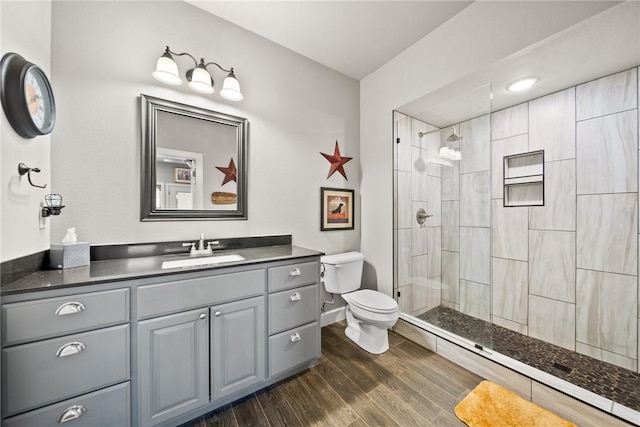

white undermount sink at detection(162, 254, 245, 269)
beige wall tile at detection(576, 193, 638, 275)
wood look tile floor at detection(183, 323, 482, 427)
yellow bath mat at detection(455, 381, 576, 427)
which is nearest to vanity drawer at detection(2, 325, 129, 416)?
white undermount sink at detection(162, 254, 245, 269)

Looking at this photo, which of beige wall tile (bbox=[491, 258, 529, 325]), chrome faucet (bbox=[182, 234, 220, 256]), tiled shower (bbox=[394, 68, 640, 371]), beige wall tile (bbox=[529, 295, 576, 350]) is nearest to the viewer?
chrome faucet (bbox=[182, 234, 220, 256])

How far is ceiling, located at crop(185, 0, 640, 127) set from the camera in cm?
136

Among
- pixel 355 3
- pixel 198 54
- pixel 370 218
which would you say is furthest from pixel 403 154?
pixel 198 54

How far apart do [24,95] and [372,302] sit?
8.03ft

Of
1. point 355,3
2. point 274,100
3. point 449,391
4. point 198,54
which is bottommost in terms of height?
point 449,391

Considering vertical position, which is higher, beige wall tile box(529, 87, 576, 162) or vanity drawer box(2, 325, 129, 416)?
beige wall tile box(529, 87, 576, 162)

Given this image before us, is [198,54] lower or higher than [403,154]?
higher

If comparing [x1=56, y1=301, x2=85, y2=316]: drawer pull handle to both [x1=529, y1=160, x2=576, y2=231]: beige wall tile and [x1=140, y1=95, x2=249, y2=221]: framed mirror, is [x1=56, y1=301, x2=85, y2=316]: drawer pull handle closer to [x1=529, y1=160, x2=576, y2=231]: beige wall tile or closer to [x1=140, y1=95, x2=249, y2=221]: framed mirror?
[x1=140, y1=95, x2=249, y2=221]: framed mirror

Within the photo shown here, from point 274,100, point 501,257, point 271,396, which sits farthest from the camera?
point 501,257

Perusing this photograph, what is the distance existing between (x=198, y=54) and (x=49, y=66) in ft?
2.79

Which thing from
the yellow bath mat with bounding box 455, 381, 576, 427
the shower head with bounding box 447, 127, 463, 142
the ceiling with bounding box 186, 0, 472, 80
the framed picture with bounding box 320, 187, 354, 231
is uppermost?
the ceiling with bounding box 186, 0, 472, 80

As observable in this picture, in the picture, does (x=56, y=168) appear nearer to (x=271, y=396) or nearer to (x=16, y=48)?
(x=16, y=48)

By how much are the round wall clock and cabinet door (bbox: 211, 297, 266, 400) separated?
49.1 inches

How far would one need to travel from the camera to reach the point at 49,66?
1.29 meters
